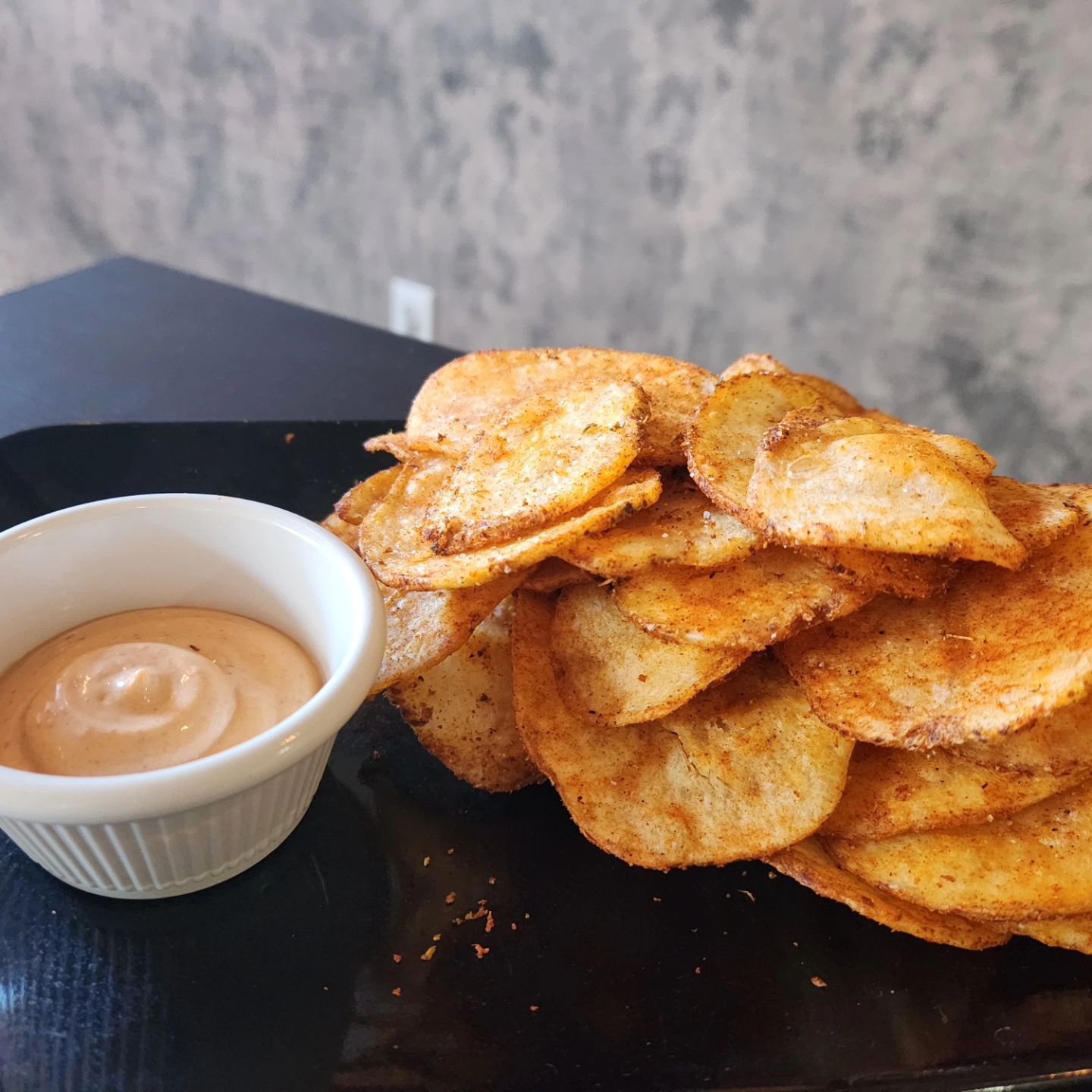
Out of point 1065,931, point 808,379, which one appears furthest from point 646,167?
point 1065,931

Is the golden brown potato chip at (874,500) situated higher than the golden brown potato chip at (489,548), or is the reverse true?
the golden brown potato chip at (874,500)

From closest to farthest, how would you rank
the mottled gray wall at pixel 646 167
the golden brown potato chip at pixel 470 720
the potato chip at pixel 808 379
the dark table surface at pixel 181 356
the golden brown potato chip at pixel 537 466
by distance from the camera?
1. the golden brown potato chip at pixel 537 466
2. the golden brown potato chip at pixel 470 720
3. the potato chip at pixel 808 379
4. the dark table surface at pixel 181 356
5. the mottled gray wall at pixel 646 167

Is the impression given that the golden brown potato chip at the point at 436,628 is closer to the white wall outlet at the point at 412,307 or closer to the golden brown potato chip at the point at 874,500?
the golden brown potato chip at the point at 874,500

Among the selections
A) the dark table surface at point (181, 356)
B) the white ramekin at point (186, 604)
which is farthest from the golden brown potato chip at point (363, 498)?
the dark table surface at point (181, 356)

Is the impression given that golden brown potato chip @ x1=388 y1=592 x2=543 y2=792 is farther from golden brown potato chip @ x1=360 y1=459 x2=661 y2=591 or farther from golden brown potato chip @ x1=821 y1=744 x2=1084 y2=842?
golden brown potato chip @ x1=821 y1=744 x2=1084 y2=842

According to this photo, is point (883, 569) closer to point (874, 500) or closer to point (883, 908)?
point (874, 500)

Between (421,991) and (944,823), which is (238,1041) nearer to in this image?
(421,991)

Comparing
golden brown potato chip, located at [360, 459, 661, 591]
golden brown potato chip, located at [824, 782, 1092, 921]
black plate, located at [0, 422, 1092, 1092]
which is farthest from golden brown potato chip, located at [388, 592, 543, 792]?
golden brown potato chip, located at [824, 782, 1092, 921]
